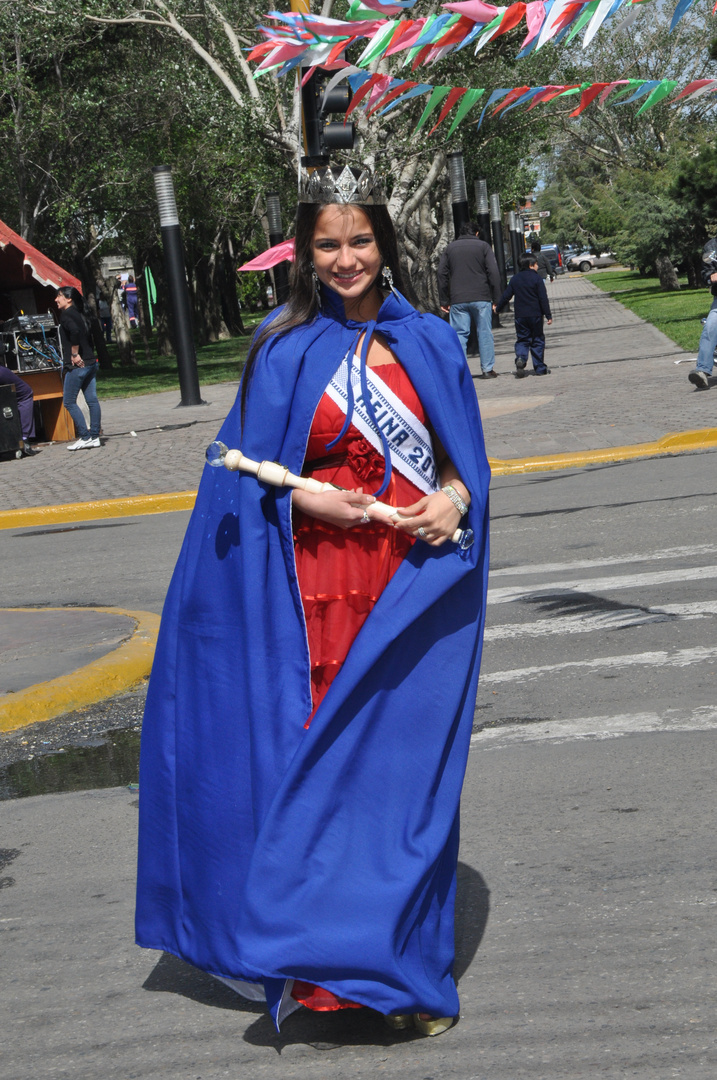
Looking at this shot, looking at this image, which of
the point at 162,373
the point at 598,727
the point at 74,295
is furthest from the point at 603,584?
the point at 162,373

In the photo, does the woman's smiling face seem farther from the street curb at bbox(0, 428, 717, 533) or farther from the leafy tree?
the leafy tree

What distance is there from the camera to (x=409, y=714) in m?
2.74

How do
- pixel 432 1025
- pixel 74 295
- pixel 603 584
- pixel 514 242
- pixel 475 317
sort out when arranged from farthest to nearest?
1. pixel 514 242
2. pixel 475 317
3. pixel 74 295
4. pixel 603 584
5. pixel 432 1025

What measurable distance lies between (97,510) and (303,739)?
30.0 feet

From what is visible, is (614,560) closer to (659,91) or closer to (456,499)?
(659,91)

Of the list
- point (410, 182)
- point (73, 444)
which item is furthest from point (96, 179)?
point (73, 444)

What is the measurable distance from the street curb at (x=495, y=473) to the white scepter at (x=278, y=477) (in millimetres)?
8624

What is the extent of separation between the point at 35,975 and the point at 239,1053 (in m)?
0.71

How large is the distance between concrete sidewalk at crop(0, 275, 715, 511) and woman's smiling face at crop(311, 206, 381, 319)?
29.3 ft

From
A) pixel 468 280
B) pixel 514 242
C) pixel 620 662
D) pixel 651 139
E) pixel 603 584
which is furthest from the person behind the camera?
pixel 651 139

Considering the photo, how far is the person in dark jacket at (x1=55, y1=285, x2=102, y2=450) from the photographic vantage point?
50.0 feet

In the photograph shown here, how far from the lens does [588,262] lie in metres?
99.1

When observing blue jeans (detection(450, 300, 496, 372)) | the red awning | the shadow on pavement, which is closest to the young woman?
the shadow on pavement

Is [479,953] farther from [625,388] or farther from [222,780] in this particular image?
[625,388]
